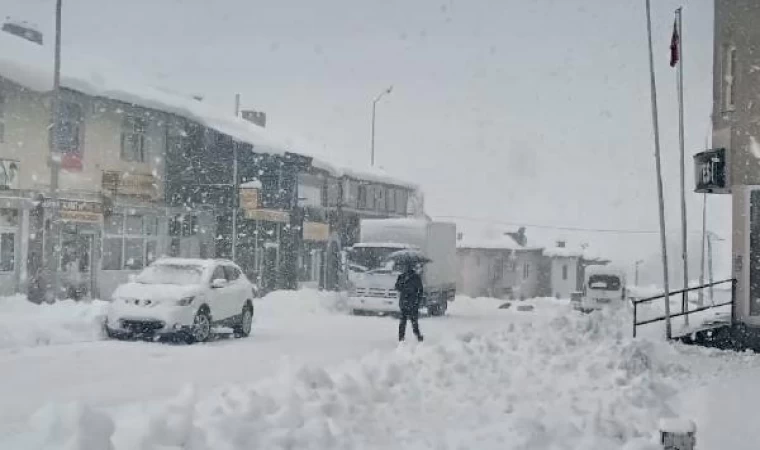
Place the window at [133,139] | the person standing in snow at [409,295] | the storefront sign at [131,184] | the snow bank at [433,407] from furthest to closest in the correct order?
Answer: the window at [133,139] → the storefront sign at [131,184] → the person standing in snow at [409,295] → the snow bank at [433,407]

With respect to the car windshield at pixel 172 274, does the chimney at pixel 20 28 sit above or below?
above

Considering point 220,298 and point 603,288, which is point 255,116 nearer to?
point 603,288

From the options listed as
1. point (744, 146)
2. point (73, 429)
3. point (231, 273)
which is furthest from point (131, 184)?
point (73, 429)

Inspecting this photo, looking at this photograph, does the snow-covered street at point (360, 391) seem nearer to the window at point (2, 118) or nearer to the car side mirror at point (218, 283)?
the car side mirror at point (218, 283)

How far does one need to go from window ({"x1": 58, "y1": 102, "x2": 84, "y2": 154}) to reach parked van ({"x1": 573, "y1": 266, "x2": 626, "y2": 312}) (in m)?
21.4

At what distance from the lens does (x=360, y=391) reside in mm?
10219

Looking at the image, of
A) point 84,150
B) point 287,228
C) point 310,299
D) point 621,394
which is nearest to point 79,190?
point 84,150

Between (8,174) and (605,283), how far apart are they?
80.4 feet

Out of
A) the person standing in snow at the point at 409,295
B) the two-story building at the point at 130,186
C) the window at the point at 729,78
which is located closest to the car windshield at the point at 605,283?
the two-story building at the point at 130,186

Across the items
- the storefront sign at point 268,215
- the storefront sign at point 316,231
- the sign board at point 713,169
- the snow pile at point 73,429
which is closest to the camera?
the snow pile at point 73,429

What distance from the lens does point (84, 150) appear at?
1236 inches

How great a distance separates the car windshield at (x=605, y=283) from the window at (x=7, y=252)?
23.5 metres

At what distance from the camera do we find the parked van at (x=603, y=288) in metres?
39.5

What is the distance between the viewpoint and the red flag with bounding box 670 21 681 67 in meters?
22.8
